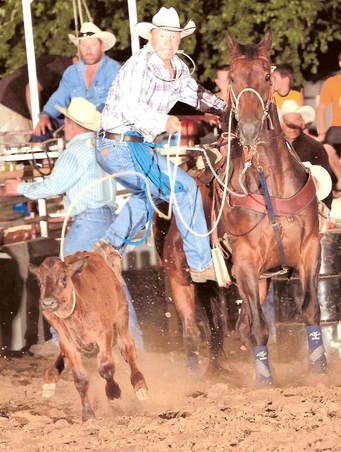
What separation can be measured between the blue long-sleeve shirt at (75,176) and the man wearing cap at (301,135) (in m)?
1.49

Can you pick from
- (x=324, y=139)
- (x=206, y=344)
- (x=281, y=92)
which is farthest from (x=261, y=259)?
(x=324, y=139)

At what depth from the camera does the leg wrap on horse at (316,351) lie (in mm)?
7039

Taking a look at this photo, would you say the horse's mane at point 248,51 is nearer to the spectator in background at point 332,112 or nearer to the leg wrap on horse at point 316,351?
the leg wrap on horse at point 316,351

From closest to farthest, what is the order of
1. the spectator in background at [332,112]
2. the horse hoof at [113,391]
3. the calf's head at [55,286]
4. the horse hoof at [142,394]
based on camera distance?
1. the calf's head at [55,286]
2. the horse hoof at [113,391]
3. the horse hoof at [142,394]
4. the spectator in background at [332,112]

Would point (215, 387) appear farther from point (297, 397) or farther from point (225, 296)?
point (225, 296)

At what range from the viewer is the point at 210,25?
44.5 feet

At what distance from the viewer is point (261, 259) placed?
22.8 feet

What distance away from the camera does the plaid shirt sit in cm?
690

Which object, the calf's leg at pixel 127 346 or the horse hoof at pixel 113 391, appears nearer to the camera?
the horse hoof at pixel 113 391

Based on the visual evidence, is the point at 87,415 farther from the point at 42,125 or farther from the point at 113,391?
the point at 42,125

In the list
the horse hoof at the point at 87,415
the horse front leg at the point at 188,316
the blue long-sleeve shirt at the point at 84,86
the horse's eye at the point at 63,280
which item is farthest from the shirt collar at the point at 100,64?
the horse hoof at the point at 87,415

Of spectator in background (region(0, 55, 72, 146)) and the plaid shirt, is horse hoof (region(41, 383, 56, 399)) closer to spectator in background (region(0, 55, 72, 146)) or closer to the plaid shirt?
the plaid shirt

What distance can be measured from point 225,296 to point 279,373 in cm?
122

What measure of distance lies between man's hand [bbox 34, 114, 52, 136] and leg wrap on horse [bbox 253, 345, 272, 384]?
A: 124 inches
